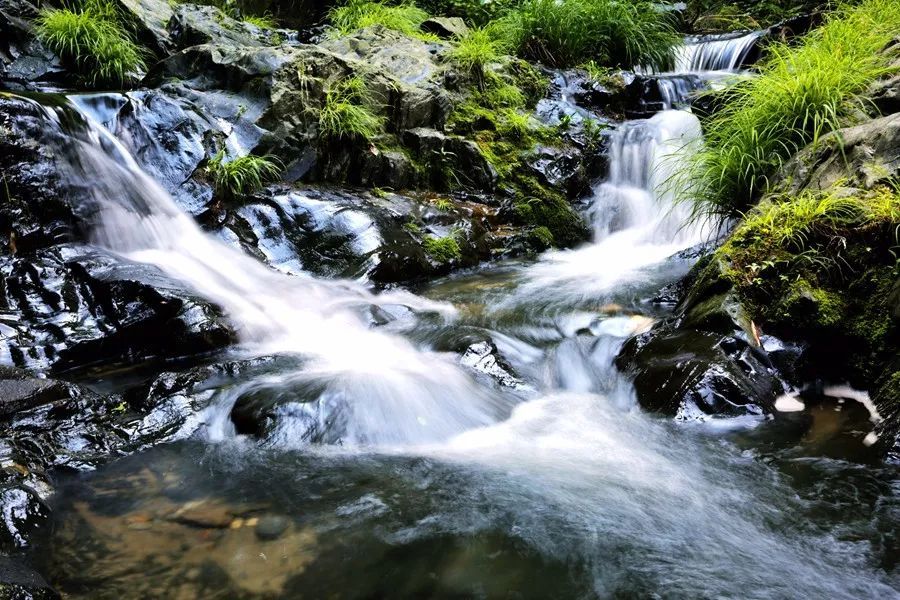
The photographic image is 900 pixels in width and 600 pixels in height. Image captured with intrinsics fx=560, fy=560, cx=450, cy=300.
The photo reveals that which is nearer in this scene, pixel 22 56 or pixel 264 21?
pixel 22 56

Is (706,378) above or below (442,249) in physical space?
above

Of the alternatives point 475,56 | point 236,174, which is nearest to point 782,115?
point 475,56

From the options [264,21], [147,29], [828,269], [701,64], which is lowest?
[828,269]

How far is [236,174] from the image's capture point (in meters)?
5.92

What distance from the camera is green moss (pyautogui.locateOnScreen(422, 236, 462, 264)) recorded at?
20.7 feet

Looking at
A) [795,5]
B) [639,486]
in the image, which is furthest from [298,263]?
[795,5]

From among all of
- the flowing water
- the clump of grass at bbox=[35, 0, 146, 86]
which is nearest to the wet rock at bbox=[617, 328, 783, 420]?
the flowing water

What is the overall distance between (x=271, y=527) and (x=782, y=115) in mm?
4728

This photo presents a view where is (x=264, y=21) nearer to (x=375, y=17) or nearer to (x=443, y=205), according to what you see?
(x=375, y=17)

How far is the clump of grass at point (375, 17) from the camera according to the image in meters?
9.31

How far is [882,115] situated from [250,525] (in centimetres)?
523

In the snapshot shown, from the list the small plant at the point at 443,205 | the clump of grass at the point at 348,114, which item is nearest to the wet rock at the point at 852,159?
the small plant at the point at 443,205

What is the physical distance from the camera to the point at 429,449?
10.4ft

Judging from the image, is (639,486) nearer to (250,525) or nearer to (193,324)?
(250,525)
